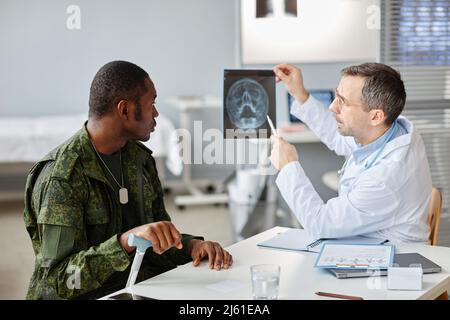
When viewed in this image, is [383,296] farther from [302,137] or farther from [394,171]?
[302,137]

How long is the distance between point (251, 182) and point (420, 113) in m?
1.14

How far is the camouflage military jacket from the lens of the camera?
64.1 inches

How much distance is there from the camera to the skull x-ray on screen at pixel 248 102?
2.12m

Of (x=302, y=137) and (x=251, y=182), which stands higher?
(x=302, y=137)

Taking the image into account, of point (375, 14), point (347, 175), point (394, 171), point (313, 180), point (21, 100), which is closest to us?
point (394, 171)

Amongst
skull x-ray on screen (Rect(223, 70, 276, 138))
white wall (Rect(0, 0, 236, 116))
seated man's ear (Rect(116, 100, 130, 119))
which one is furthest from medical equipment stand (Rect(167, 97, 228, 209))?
seated man's ear (Rect(116, 100, 130, 119))

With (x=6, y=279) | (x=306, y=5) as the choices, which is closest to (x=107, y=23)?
(x=306, y=5)

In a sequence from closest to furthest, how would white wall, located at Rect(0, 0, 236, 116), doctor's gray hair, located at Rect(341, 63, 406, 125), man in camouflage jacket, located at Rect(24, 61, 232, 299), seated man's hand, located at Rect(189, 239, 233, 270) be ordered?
man in camouflage jacket, located at Rect(24, 61, 232, 299) < seated man's hand, located at Rect(189, 239, 233, 270) < doctor's gray hair, located at Rect(341, 63, 406, 125) < white wall, located at Rect(0, 0, 236, 116)

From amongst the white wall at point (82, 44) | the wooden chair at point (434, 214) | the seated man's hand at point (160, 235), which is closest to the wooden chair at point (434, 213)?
the wooden chair at point (434, 214)

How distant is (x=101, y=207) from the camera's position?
179 centimetres

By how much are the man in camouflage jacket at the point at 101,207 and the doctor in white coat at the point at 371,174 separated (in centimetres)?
32

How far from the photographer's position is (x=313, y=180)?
13.2ft

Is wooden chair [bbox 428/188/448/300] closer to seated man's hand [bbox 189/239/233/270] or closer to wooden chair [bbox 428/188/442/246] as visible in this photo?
wooden chair [bbox 428/188/442/246]

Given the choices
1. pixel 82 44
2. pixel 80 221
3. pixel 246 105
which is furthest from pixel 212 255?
pixel 82 44
